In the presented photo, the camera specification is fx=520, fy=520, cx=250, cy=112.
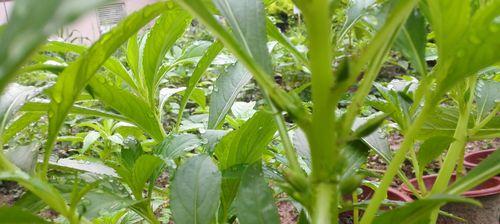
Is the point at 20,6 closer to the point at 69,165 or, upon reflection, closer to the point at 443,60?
the point at 443,60

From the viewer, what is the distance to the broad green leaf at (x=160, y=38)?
0.69 metres

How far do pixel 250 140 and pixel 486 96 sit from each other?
48 cm

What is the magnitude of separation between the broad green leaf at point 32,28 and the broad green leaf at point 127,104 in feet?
1.36

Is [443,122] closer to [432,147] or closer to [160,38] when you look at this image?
[432,147]

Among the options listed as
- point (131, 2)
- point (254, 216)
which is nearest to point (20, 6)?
point (254, 216)

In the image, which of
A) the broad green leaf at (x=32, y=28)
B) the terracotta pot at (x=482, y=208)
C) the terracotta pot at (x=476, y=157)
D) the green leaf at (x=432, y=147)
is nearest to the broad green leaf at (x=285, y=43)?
the green leaf at (x=432, y=147)

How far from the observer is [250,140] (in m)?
0.62

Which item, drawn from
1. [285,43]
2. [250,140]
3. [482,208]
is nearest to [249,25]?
[285,43]

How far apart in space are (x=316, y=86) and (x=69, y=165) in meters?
0.40

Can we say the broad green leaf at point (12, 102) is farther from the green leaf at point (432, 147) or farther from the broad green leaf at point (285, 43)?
the green leaf at point (432, 147)

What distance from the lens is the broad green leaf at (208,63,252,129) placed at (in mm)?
729

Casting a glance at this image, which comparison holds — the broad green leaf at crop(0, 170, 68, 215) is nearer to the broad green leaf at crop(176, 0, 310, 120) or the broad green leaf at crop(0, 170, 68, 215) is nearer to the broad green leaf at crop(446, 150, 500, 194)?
the broad green leaf at crop(176, 0, 310, 120)

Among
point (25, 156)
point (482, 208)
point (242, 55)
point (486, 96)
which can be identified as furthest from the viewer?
point (482, 208)

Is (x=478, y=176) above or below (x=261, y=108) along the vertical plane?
below
